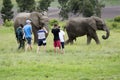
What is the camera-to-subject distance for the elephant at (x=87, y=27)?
32219 mm

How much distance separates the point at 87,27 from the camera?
32812 mm

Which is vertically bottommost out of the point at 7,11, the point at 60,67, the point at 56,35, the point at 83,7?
the point at 7,11

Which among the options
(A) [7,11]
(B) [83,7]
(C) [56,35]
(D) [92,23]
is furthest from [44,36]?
(A) [7,11]

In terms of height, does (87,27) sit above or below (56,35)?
below

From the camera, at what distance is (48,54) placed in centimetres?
2305

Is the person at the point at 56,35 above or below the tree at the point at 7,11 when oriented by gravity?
above

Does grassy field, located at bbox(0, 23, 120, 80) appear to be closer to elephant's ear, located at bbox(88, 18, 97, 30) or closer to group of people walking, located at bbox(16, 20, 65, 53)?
group of people walking, located at bbox(16, 20, 65, 53)

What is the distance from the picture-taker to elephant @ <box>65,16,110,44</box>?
3222 cm

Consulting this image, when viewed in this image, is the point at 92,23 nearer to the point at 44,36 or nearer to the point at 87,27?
the point at 87,27

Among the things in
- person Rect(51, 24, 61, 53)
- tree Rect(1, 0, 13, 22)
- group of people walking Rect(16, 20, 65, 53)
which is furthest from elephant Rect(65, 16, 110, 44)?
tree Rect(1, 0, 13, 22)

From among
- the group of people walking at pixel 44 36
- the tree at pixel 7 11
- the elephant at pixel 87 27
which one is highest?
the group of people walking at pixel 44 36

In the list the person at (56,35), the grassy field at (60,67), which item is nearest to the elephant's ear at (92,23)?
the person at (56,35)

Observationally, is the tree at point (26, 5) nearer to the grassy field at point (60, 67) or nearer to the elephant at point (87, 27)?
the elephant at point (87, 27)

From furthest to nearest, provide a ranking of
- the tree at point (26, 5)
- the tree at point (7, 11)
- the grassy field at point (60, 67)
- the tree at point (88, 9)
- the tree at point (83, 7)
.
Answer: the tree at point (26, 5) < the tree at point (7, 11) < the tree at point (83, 7) < the tree at point (88, 9) < the grassy field at point (60, 67)
